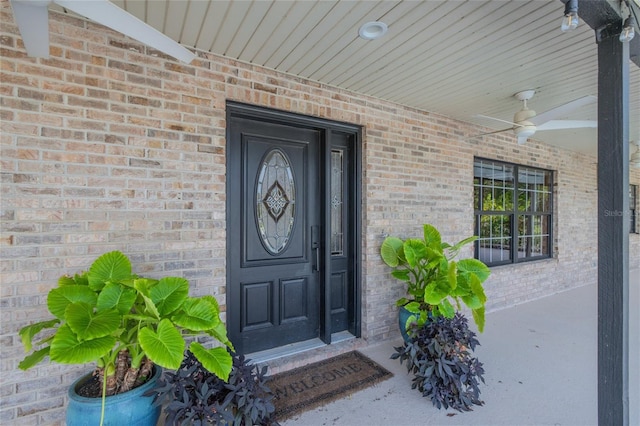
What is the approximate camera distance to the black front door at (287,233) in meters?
2.80

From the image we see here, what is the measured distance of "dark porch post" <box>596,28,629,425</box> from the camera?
1701 mm

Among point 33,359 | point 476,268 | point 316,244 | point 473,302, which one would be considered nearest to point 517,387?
point 473,302

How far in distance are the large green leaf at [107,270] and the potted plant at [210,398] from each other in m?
0.61

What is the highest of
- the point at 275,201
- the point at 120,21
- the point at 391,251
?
the point at 120,21

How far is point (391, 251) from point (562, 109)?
1892mm

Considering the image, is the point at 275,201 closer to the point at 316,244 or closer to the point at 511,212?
the point at 316,244

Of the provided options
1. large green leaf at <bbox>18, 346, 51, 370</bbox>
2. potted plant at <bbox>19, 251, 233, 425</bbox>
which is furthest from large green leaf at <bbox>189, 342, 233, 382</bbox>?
large green leaf at <bbox>18, 346, 51, 370</bbox>

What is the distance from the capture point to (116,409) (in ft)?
5.25

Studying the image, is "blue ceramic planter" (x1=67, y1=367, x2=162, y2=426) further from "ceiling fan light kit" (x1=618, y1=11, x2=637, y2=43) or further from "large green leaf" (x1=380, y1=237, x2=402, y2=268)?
"ceiling fan light kit" (x1=618, y1=11, x2=637, y2=43)

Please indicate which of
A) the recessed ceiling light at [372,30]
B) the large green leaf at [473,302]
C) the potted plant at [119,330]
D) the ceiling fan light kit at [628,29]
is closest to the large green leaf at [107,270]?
the potted plant at [119,330]

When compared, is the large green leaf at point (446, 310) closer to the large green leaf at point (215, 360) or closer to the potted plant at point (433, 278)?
the potted plant at point (433, 278)

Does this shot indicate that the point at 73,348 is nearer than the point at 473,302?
Yes

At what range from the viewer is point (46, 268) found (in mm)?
1942

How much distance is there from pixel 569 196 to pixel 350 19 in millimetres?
5882
